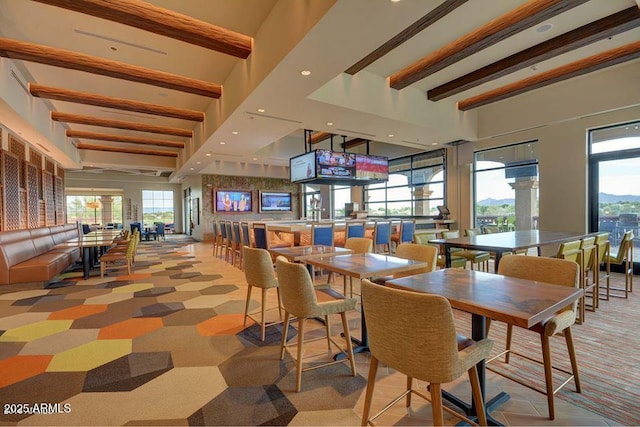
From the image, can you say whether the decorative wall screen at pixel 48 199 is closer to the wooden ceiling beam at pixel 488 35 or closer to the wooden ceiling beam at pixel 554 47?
the wooden ceiling beam at pixel 488 35

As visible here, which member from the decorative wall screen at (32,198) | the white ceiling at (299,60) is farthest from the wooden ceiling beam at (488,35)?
the decorative wall screen at (32,198)

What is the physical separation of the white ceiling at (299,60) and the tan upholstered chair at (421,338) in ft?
8.15

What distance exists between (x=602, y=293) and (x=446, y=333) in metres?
4.67

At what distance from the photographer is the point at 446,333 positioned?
123 cm

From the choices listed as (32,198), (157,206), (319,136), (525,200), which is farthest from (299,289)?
(157,206)

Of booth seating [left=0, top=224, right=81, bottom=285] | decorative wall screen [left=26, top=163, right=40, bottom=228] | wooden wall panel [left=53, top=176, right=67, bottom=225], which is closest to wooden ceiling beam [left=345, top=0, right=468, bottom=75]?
booth seating [left=0, top=224, right=81, bottom=285]

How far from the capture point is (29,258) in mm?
5469

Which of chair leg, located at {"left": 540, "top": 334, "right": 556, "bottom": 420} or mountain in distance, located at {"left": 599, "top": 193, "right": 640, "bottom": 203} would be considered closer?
chair leg, located at {"left": 540, "top": 334, "right": 556, "bottom": 420}

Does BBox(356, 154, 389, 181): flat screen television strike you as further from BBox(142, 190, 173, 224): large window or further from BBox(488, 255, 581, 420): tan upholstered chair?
BBox(142, 190, 173, 224): large window

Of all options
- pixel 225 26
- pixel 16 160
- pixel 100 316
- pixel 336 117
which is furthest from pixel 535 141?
pixel 16 160

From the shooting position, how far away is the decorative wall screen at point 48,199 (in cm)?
816

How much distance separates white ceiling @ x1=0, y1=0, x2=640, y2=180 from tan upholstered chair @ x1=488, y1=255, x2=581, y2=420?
7.59ft

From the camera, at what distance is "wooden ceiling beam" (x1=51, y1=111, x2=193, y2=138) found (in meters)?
6.79

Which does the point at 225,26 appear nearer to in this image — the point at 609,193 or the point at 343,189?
the point at 609,193
